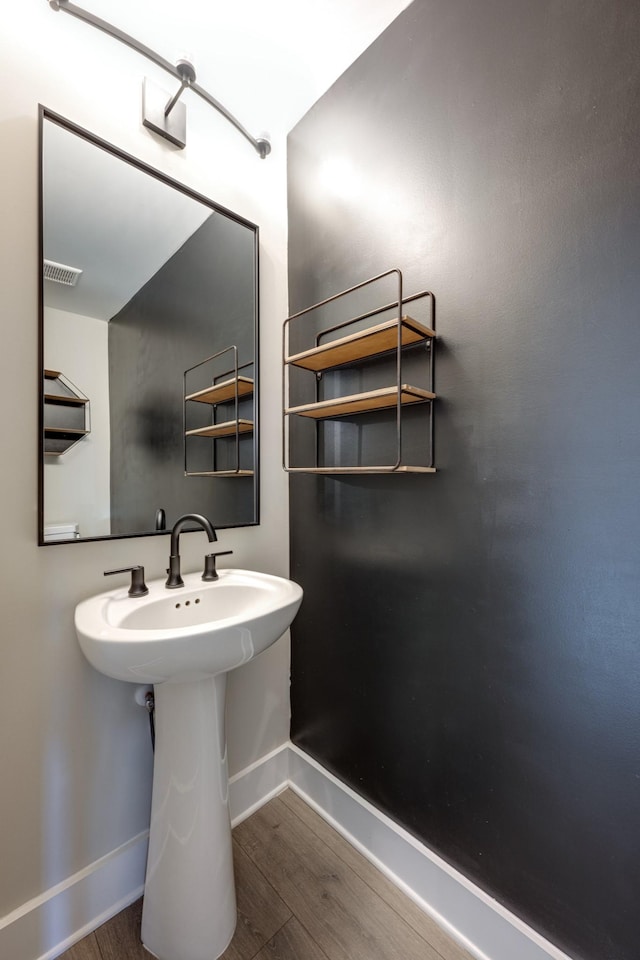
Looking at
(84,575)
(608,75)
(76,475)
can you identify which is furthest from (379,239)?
(84,575)

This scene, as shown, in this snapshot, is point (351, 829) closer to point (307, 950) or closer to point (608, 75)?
point (307, 950)

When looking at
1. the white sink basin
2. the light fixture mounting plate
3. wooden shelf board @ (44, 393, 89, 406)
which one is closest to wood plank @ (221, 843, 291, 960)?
the white sink basin

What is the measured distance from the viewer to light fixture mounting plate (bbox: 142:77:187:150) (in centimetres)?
115

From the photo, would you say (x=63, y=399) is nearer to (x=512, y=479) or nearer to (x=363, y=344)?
(x=363, y=344)

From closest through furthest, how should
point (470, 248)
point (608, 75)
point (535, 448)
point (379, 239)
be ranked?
point (608, 75) → point (535, 448) → point (470, 248) → point (379, 239)

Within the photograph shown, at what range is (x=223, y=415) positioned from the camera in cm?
138

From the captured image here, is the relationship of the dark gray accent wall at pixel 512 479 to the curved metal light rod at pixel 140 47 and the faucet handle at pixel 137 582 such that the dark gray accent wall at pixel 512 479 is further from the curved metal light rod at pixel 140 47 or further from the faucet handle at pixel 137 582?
the faucet handle at pixel 137 582

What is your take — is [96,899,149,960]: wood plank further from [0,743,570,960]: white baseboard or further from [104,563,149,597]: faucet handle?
[104,563,149,597]: faucet handle

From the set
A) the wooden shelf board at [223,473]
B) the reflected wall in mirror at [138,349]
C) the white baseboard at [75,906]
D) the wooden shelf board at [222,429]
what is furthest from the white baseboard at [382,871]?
the wooden shelf board at [222,429]

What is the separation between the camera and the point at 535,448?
2.88 feet

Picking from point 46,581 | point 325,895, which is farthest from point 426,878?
point 46,581

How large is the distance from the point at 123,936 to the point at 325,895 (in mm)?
530

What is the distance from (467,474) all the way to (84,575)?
1.02 m

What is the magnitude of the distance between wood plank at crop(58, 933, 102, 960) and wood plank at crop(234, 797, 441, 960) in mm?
419
